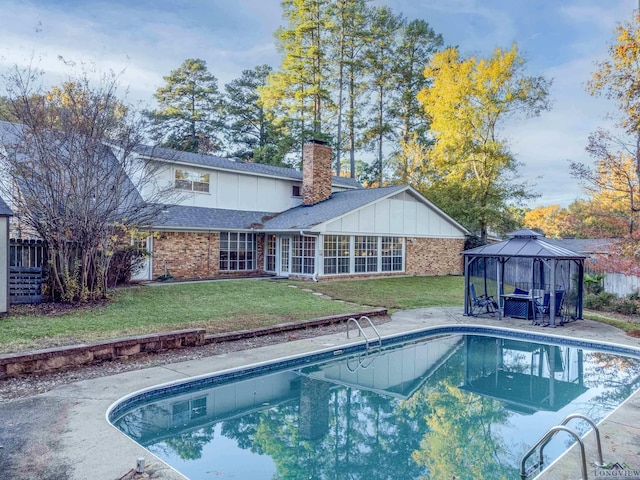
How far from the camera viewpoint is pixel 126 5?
15.2 m

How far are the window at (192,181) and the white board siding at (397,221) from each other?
5885 millimetres

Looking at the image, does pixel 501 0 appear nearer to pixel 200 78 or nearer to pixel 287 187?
pixel 287 187

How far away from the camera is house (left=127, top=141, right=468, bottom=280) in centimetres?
1773

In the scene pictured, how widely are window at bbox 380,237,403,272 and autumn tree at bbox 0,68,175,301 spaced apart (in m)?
12.2

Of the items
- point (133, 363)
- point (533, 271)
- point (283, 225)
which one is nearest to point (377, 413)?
point (133, 363)

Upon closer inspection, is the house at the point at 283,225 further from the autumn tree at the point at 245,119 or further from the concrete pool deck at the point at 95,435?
the autumn tree at the point at 245,119

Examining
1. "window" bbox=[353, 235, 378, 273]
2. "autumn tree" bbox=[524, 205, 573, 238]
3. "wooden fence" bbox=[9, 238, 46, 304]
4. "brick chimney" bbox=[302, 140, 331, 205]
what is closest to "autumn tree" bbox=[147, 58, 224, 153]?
"brick chimney" bbox=[302, 140, 331, 205]

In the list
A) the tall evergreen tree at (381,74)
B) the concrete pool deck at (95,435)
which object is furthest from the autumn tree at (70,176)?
the tall evergreen tree at (381,74)

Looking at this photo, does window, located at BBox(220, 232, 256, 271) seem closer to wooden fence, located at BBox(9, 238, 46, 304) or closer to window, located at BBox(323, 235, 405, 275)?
window, located at BBox(323, 235, 405, 275)

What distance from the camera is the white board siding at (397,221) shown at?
19.1 metres

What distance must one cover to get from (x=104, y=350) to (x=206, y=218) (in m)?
11.8

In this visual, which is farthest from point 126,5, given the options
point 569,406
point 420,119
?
point 420,119

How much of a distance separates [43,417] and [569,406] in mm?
7074

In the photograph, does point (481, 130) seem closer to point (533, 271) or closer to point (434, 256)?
point (434, 256)
